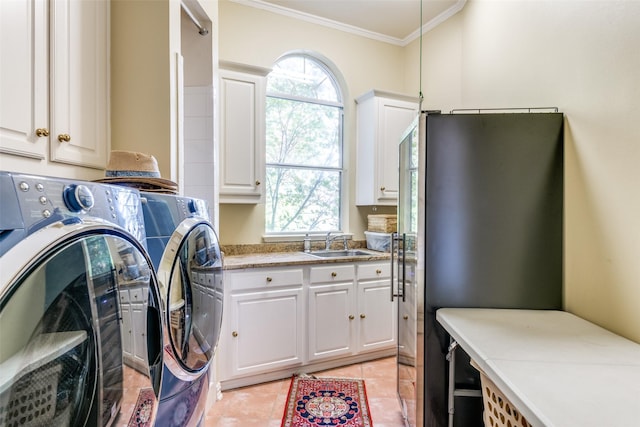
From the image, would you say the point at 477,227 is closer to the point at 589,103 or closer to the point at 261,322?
the point at 589,103

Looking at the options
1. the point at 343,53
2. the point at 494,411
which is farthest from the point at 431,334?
the point at 343,53

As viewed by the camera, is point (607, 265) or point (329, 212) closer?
point (607, 265)

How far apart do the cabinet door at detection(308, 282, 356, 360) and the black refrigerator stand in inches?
45.3

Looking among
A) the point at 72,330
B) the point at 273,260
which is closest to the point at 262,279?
the point at 273,260

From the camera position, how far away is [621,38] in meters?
1.14

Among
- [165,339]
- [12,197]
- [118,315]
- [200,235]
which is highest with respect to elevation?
[12,197]

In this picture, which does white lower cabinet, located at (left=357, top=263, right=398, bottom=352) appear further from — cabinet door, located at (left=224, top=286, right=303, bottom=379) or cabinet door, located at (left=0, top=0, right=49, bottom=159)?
cabinet door, located at (left=0, top=0, right=49, bottom=159)

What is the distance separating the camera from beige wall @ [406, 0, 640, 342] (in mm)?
1104

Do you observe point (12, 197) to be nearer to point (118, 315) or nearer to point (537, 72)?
point (118, 315)

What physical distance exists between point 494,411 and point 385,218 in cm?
213

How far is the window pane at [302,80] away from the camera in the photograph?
3.17 meters

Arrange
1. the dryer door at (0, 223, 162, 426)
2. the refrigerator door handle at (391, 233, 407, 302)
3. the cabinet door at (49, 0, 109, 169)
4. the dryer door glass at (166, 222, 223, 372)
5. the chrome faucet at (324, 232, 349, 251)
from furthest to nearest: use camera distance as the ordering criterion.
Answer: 1. the chrome faucet at (324, 232, 349, 251)
2. the refrigerator door handle at (391, 233, 407, 302)
3. the cabinet door at (49, 0, 109, 169)
4. the dryer door glass at (166, 222, 223, 372)
5. the dryer door at (0, 223, 162, 426)

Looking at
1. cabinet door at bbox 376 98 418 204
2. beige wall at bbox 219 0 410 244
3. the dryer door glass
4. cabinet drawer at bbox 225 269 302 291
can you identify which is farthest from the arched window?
the dryer door glass

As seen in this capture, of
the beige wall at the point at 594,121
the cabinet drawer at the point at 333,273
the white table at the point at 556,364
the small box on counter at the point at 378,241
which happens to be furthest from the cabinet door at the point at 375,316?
the beige wall at the point at 594,121
